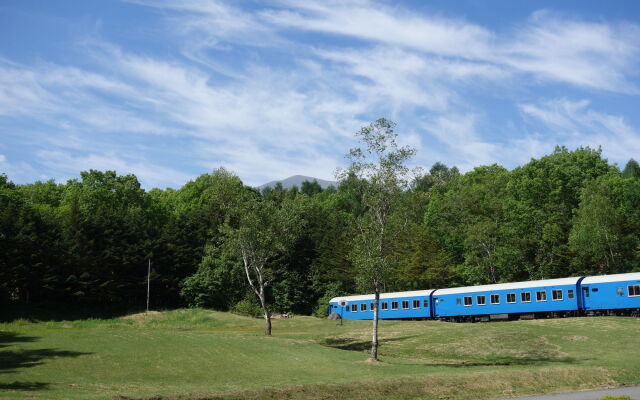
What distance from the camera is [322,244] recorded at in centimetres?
9400

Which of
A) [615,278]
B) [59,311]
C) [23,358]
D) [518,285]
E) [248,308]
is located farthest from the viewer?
[248,308]

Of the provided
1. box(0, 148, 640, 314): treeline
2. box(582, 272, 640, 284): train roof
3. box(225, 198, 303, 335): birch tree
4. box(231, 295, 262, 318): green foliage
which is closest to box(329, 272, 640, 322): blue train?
box(582, 272, 640, 284): train roof

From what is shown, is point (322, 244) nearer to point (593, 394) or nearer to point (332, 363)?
point (332, 363)

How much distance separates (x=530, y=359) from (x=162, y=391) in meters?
25.9

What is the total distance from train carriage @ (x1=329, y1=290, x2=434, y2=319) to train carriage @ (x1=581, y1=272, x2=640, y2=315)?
16.7 metres

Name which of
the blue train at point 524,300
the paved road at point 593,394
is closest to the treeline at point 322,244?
the blue train at point 524,300

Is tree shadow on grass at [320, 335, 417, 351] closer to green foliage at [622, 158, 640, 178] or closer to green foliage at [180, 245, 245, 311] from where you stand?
green foliage at [180, 245, 245, 311]

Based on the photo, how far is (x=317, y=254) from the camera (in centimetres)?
9469

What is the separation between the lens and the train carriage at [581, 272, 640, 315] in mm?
51250

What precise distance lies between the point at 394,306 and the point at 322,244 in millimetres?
26418

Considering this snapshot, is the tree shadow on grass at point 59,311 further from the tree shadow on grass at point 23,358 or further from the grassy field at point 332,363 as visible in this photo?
the tree shadow on grass at point 23,358

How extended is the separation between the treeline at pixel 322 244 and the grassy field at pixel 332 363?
22539 mm

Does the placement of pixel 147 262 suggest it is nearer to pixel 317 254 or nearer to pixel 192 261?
pixel 192 261

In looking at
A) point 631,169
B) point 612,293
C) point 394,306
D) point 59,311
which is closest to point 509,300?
point 612,293
